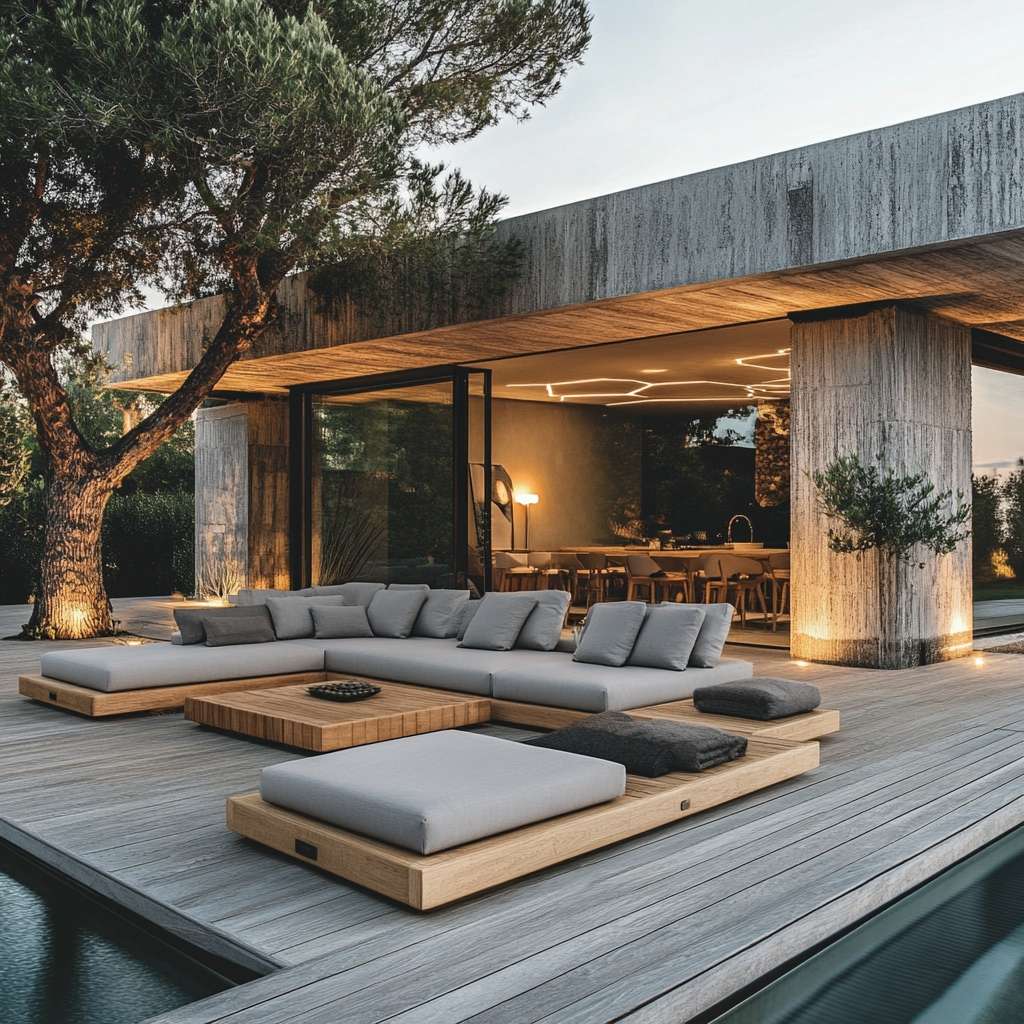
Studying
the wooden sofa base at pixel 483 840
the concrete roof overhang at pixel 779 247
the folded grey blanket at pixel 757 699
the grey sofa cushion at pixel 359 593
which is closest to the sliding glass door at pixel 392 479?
the concrete roof overhang at pixel 779 247

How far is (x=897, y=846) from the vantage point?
3.54m

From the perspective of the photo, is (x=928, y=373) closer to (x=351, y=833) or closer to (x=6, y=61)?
(x=351, y=833)

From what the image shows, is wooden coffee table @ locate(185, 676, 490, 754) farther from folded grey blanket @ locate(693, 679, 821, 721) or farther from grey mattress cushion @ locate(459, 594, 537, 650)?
folded grey blanket @ locate(693, 679, 821, 721)

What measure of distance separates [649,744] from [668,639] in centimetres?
190

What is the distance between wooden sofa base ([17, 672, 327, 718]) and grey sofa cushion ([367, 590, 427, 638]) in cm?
74

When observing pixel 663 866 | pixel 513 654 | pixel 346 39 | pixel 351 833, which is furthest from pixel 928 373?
pixel 351 833

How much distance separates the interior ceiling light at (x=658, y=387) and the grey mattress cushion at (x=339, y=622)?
5692mm

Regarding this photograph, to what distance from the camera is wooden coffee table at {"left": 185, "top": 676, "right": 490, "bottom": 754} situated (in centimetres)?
498

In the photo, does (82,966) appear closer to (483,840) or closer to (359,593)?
(483,840)

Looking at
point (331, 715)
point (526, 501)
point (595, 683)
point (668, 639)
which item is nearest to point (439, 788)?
point (331, 715)

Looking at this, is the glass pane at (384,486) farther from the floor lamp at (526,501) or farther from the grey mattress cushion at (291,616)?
the grey mattress cushion at (291,616)

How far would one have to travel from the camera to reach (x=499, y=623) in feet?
21.9

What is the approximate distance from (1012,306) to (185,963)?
784cm

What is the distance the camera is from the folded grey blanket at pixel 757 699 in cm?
504
